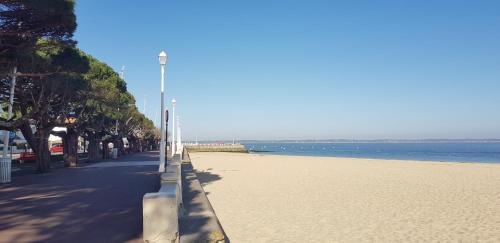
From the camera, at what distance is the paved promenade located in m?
7.21

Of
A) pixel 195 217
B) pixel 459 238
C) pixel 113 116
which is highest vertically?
pixel 113 116

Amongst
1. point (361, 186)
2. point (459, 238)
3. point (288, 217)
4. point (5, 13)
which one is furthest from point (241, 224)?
point (361, 186)

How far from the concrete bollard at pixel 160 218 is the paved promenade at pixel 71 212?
0.97 m

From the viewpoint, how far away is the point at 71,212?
9445 mm

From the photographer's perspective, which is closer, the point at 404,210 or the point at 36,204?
the point at 36,204

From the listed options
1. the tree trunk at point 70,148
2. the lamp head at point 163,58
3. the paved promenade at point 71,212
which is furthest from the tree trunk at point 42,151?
the lamp head at point 163,58

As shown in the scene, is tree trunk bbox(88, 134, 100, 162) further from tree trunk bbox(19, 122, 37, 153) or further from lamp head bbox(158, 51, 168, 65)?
lamp head bbox(158, 51, 168, 65)

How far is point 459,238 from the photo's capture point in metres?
8.98

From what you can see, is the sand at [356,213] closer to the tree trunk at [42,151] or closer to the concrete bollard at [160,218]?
the concrete bollard at [160,218]

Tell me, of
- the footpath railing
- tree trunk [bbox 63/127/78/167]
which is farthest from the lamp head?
tree trunk [bbox 63/127/78/167]

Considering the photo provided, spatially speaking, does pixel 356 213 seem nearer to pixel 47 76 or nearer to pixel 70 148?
pixel 47 76

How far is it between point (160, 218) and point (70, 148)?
73.2ft

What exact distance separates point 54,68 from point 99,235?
439 inches

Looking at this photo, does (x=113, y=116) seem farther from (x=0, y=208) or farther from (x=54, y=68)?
(x=0, y=208)
